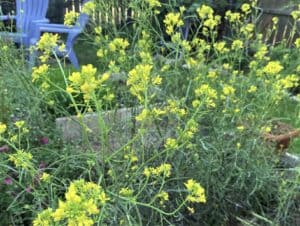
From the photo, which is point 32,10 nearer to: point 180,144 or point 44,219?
point 180,144

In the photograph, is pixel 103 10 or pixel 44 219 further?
pixel 103 10

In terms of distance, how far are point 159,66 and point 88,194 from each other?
139 centimetres

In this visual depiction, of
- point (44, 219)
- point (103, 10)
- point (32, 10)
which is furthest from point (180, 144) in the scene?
point (32, 10)

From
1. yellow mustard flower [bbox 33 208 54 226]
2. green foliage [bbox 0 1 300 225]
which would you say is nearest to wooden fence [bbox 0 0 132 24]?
green foliage [bbox 0 1 300 225]

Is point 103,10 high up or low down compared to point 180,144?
up

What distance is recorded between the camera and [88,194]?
123cm

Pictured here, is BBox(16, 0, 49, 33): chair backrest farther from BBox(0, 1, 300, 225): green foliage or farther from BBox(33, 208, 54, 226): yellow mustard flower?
BBox(33, 208, 54, 226): yellow mustard flower

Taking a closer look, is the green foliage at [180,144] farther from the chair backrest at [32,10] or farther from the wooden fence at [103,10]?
the chair backrest at [32,10]

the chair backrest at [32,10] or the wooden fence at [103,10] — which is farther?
the chair backrest at [32,10]

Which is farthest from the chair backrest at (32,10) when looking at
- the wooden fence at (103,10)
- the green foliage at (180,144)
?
the green foliage at (180,144)

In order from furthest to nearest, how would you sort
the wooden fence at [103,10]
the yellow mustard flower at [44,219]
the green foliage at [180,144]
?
the wooden fence at [103,10] < the green foliage at [180,144] < the yellow mustard flower at [44,219]

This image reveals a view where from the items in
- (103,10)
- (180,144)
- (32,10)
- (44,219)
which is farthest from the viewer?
(32,10)

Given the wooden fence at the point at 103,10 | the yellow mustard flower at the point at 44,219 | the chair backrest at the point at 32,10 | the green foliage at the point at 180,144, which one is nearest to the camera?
the yellow mustard flower at the point at 44,219

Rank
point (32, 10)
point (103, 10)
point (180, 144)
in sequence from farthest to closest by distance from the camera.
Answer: point (32, 10), point (103, 10), point (180, 144)
